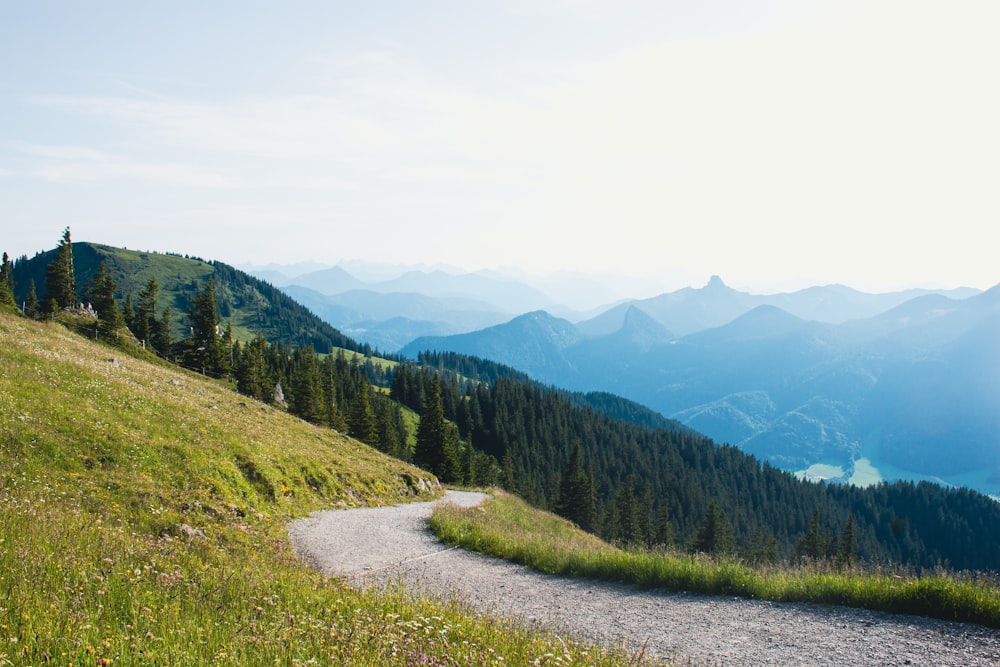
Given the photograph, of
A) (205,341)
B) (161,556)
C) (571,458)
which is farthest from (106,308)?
(161,556)

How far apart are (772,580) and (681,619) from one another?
3405 millimetres

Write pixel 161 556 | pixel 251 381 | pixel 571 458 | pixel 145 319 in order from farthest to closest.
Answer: pixel 145 319 → pixel 571 458 → pixel 251 381 → pixel 161 556

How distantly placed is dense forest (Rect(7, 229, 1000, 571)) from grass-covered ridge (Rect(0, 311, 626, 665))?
2428cm

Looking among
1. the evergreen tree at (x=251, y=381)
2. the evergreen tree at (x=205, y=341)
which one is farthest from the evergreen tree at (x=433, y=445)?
the evergreen tree at (x=205, y=341)

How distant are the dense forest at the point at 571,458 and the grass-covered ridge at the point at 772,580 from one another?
1595 centimetres

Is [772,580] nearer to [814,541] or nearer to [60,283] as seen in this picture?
[814,541]

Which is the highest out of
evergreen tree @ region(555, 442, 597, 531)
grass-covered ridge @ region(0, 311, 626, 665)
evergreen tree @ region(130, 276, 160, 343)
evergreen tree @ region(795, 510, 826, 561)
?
evergreen tree @ region(130, 276, 160, 343)

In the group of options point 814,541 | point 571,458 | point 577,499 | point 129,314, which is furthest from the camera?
point 129,314

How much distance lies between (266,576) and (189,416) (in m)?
17.4

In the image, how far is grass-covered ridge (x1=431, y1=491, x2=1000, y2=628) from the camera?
11398 mm

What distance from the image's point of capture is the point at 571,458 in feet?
266

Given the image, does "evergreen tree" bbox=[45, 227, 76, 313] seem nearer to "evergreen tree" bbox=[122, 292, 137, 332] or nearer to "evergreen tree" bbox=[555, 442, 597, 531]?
"evergreen tree" bbox=[122, 292, 137, 332]

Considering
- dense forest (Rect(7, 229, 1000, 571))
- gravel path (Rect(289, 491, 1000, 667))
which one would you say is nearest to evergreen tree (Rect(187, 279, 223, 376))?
dense forest (Rect(7, 229, 1000, 571))

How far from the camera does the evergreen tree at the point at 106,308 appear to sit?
61594mm
